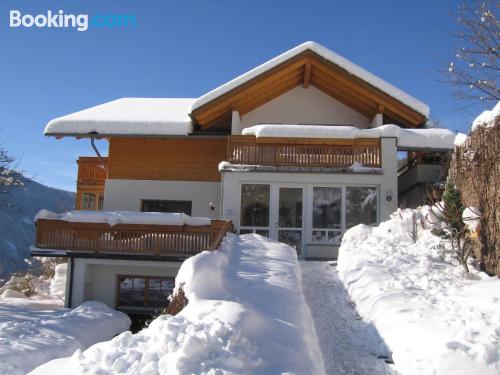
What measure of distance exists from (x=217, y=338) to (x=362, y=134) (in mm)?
11732

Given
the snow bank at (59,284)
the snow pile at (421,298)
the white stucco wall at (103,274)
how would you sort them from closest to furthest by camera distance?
the snow pile at (421,298) < the white stucco wall at (103,274) < the snow bank at (59,284)

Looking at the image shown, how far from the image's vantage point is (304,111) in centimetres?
1823

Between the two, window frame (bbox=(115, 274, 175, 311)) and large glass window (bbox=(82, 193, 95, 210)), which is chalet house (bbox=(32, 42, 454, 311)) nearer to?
window frame (bbox=(115, 274, 175, 311))

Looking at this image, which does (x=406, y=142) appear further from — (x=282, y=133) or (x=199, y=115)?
(x=199, y=115)

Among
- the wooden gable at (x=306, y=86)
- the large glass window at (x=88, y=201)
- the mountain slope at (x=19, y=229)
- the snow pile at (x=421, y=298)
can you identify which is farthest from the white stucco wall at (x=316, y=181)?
the mountain slope at (x=19, y=229)

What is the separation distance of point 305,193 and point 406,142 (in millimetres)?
3815

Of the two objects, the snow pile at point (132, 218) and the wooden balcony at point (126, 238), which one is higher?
the snow pile at point (132, 218)

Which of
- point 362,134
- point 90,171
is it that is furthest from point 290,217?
point 90,171

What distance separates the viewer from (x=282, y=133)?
49.1 ft

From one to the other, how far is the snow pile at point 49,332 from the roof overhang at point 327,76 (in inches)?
300

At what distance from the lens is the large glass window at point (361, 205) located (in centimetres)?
1448

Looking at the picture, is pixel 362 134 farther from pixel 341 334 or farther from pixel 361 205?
pixel 341 334

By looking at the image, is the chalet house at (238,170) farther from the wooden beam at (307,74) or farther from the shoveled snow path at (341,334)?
the shoveled snow path at (341,334)

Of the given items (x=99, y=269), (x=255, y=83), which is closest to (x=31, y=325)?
(x=99, y=269)
